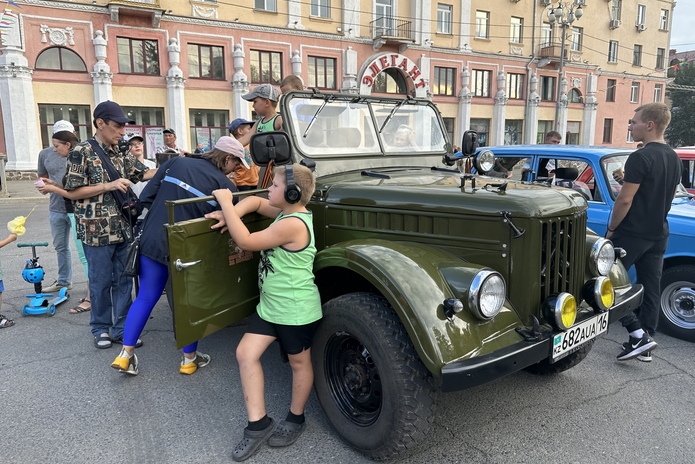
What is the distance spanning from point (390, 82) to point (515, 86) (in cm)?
869

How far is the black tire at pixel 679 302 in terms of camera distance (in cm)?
409

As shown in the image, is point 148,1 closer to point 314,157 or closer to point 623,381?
point 314,157

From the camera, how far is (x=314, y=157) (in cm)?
345

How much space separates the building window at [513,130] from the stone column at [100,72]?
70.2 ft

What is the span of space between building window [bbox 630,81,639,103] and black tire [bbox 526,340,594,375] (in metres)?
37.8

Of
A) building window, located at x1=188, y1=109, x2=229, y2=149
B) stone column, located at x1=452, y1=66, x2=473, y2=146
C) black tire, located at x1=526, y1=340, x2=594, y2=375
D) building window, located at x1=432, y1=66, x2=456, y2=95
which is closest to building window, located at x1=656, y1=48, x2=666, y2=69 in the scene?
stone column, located at x1=452, y1=66, x2=473, y2=146

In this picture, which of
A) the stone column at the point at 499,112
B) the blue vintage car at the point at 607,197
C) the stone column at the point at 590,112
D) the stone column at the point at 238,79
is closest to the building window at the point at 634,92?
the stone column at the point at 590,112

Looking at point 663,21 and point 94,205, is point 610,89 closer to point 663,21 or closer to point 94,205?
point 663,21

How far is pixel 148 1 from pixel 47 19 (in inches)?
138

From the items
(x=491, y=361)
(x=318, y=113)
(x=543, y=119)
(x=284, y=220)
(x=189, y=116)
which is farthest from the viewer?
(x=543, y=119)

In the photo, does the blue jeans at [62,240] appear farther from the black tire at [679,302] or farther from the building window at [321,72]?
the building window at [321,72]

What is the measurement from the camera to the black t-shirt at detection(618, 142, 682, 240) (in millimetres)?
3477

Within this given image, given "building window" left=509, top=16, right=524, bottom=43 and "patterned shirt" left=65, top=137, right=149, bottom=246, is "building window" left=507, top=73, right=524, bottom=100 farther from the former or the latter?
"patterned shirt" left=65, top=137, right=149, bottom=246

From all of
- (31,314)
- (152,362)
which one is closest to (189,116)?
(31,314)
